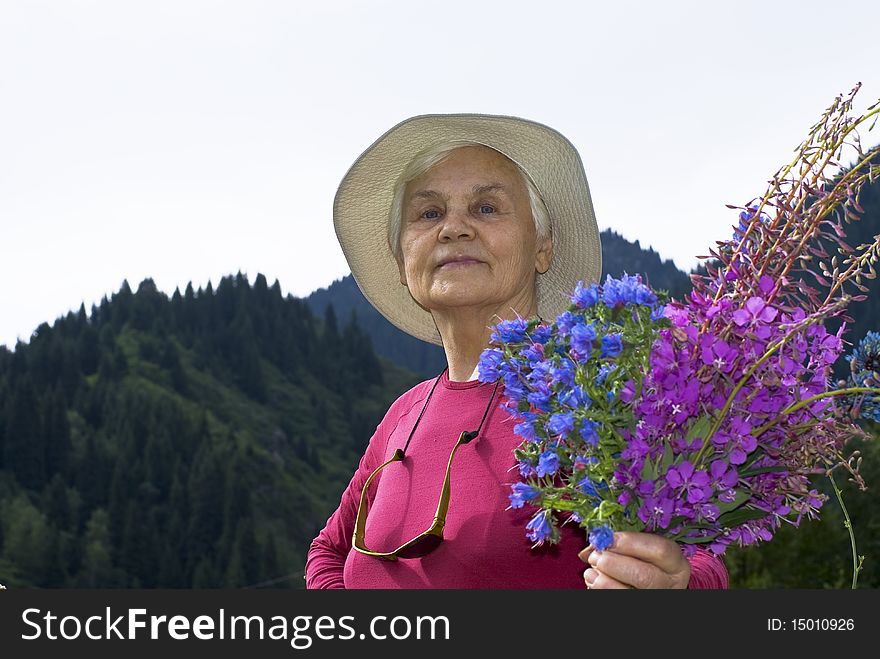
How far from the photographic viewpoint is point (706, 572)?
Answer: 2.60m

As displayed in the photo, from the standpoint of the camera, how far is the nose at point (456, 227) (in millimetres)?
3598

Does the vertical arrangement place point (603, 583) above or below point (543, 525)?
below

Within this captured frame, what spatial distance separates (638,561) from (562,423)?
0.38m

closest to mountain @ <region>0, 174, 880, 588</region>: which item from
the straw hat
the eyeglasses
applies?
the straw hat

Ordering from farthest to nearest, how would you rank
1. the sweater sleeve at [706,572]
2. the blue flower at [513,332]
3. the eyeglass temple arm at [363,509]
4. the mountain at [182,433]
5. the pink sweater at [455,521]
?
the mountain at [182,433], the eyeglass temple arm at [363,509], the pink sweater at [455,521], the sweater sleeve at [706,572], the blue flower at [513,332]

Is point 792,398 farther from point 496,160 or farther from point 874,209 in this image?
point 874,209

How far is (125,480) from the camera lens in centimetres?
12338

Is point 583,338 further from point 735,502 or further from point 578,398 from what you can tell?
point 735,502

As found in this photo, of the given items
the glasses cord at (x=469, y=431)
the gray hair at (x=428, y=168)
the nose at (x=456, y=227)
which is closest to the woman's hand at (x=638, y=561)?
the glasses cord at (x=469, y=431)

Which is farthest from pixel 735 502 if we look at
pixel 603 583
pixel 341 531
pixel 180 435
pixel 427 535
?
pixel 180 435

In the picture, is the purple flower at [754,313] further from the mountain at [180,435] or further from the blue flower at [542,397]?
the mountain at [180,435]

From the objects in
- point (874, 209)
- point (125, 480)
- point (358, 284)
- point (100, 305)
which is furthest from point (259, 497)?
point (358, 284)

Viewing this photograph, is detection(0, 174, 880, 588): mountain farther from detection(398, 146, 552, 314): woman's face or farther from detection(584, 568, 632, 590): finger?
detection(584, 568, 632, 590): finger

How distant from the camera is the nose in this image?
11.8ft
